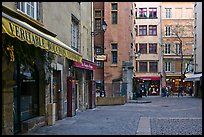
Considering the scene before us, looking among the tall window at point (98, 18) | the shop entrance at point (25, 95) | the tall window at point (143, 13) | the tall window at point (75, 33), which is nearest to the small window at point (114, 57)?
the tall window at point (98, 18)

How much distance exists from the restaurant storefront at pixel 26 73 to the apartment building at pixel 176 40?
5229cm

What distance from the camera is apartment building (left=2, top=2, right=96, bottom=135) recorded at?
1032cm

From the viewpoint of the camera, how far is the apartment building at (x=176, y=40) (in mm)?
67938

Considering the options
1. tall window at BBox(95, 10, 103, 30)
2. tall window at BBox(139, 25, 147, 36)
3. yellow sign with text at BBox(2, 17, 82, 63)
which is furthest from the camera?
tall window at BBox(139, 25, 147, 36)

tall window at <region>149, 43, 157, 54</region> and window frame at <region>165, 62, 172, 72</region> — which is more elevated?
tall window at <region>149, 43, 157, 54</region>

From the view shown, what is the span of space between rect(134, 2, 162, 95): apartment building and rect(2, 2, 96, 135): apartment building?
144 ft

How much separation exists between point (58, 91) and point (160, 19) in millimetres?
52872

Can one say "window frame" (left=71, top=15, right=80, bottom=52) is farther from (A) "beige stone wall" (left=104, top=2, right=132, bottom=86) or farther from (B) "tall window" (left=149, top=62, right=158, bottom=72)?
(B) "tall window" (left=149, top=62, right=158, bottom=72)

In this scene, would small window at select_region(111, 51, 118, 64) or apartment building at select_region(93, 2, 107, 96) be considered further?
small window at select_region(111, 51, 118, 64)

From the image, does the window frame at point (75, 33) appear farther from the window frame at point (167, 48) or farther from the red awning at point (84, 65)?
the window frame at point (167, 48)

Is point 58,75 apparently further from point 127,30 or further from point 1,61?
point 127,30

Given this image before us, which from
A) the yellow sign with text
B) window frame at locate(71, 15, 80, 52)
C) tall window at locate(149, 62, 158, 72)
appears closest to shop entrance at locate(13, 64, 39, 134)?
the yellow sign with text

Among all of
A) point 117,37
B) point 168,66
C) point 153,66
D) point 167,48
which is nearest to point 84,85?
point 117,37

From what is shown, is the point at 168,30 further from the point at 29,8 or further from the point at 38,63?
the point at 29,8
